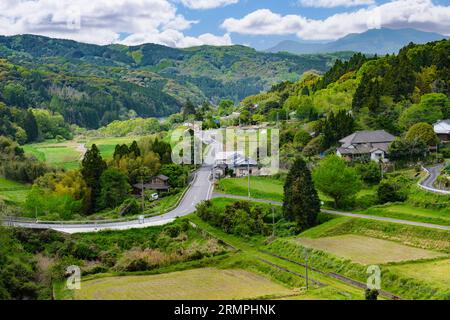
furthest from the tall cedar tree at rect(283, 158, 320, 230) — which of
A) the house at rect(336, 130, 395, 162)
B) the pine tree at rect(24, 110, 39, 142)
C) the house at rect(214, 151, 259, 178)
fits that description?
the pine tree at rect(24, 110, 39, 142)

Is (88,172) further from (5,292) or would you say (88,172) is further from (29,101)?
(29,101)

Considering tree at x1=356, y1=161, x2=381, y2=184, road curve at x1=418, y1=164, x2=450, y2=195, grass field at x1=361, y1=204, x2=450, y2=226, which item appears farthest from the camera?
tree at x1=356, y1=161, x2=381, y2=184

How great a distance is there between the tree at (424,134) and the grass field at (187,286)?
20807 millimetres

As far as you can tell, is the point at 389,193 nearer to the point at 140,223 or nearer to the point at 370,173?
the point at 370,173

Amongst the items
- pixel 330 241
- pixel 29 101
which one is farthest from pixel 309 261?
pixel 29 101

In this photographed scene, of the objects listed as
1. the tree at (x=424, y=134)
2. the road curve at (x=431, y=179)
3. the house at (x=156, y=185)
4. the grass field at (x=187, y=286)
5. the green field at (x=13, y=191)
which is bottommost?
the grass field at (x=187, y=286)

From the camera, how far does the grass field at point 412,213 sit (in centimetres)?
2611

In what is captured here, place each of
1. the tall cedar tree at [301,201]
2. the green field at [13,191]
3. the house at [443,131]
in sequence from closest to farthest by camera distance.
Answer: the tall cedar tree at [301,201]
the green field at [13,191]
the house at [443,131]

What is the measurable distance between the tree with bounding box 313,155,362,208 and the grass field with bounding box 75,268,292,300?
30.0 ft

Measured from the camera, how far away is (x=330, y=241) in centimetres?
2619


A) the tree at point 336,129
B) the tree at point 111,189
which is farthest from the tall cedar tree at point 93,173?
the tree at point 336,129

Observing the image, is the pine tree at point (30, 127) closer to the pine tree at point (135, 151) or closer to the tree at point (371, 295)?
the pine tree at point (135, 151)

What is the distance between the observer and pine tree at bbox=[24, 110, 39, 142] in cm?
7912

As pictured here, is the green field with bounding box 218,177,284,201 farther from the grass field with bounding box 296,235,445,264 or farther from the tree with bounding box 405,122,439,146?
the tree with bounding box 405,122,439,146
